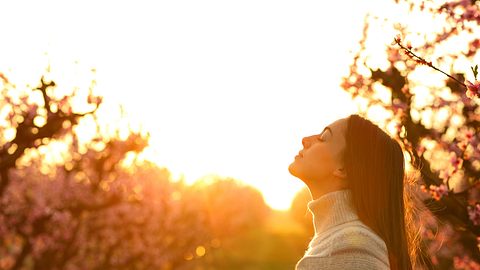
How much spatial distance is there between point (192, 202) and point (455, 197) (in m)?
30.0

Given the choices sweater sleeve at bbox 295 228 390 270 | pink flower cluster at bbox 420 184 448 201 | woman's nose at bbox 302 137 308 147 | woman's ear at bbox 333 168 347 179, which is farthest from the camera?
pink flower cluster at bbox 420 184 448 201

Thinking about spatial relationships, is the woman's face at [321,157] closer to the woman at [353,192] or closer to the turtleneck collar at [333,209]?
the woman at [353,192]

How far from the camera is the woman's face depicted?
4477 millimetres

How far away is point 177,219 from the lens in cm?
3231

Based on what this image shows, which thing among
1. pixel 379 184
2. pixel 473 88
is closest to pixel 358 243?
pixel 379 184

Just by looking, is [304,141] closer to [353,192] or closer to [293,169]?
[293,169]

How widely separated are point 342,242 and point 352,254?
103 millimetres

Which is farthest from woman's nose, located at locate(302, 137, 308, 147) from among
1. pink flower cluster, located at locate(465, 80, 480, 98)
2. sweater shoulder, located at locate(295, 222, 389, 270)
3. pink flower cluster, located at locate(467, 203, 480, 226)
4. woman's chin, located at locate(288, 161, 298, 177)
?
pink flower cluster, located at locate(467, 203, 480, 226)

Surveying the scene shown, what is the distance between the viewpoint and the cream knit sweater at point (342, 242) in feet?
12.8

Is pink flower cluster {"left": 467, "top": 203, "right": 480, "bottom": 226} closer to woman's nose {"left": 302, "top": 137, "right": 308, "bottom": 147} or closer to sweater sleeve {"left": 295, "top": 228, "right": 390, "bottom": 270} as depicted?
woman's nose {"left": 302, "top": 137, "right": 308, "bottom": 147}

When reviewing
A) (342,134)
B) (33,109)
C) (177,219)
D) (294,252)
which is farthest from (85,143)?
(294,252)

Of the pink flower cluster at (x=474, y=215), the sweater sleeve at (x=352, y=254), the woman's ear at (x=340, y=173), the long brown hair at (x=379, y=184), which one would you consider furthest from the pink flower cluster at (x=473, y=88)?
the pink flower cluster at (x=474, y=215)

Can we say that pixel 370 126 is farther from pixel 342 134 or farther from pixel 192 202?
pixel 192 202

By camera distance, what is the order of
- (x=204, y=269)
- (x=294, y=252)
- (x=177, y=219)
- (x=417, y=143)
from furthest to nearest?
1. (x=294, y=252)
2. (x=204, y=269)
3. (x=177, y=219)
4. (x=417, y=143)
